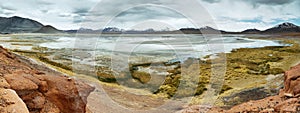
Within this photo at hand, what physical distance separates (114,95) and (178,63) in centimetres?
2499

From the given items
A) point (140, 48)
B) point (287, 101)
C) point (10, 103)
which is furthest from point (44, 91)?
point (140, 48)

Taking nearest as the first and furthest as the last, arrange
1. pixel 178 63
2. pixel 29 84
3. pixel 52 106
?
pixel 29 84
pixel 52 106
pixel 178 63

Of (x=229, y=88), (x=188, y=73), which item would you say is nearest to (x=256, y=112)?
(x=229, y=88)

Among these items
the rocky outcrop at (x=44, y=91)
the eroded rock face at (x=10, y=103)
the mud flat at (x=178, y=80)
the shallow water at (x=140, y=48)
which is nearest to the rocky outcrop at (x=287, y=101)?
the rocky outcrop at (x=44, y=91)

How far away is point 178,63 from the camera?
53125 millimetres

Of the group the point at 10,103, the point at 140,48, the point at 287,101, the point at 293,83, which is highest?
the point at 10,103

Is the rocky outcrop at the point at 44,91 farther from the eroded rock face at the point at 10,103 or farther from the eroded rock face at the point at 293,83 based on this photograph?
the eroded rock face at the point at 293,83

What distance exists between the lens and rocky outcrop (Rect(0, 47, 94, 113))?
397 inches

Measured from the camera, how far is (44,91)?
11242mm

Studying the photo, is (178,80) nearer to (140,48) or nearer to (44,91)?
(44,91)

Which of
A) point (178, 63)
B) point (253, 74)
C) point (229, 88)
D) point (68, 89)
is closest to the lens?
point (68, 89)

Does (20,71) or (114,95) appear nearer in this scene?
(20,71)

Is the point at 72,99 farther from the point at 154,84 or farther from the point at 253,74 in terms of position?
the point at 253,74

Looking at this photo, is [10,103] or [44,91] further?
[44,91]
